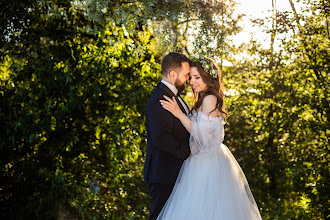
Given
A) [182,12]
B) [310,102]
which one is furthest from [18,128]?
[310,102]

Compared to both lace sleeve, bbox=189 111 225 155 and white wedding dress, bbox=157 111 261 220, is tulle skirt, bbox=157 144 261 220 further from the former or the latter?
lace sleeve, bbox=189 111 225 155

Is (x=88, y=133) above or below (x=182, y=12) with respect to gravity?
below

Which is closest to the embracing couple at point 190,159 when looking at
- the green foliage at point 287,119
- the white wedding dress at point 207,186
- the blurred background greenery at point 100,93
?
the white wedding dress at point 207,186

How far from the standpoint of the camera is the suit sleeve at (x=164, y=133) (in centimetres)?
304

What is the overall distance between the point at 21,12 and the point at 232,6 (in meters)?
2.77

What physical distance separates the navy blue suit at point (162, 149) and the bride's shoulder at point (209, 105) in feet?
0.75

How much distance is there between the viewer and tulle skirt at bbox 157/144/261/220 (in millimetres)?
3014

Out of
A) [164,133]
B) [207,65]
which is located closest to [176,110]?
[164,133]

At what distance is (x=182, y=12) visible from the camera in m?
5.14

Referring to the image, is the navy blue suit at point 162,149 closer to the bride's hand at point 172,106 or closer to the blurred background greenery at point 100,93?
the bride's hand at point 172,106

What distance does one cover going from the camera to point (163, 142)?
9.95ft

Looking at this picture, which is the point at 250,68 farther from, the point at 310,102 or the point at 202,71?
the point at 202,71

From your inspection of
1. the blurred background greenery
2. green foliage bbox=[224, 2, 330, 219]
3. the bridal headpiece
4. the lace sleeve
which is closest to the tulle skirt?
the lace sleeve

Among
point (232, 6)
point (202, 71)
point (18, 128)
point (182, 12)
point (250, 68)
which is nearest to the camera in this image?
point (202, 71)
